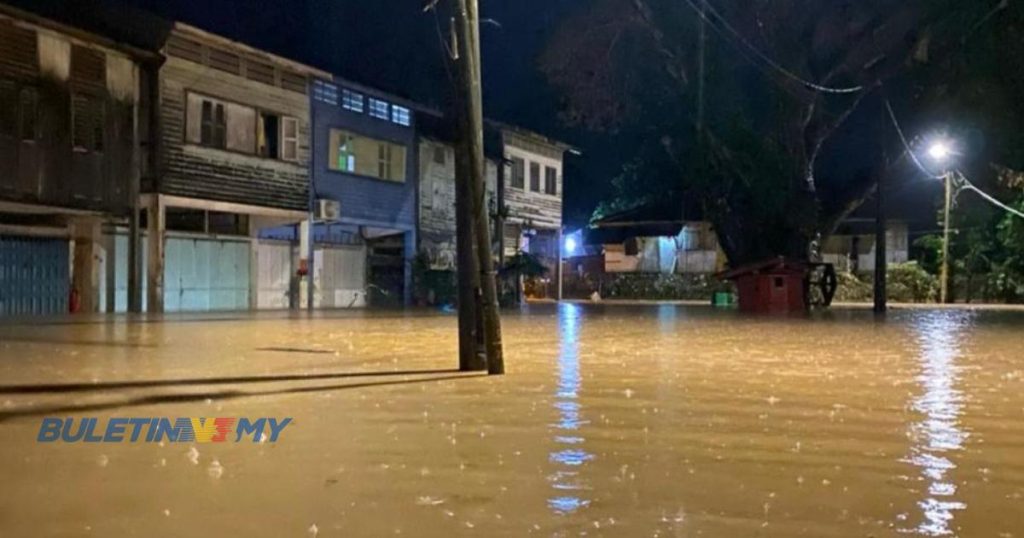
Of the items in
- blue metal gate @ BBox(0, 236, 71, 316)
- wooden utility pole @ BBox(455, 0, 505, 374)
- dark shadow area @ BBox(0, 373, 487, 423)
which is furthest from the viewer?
blue metal gate @ BBox(0, 236, 71, 316)

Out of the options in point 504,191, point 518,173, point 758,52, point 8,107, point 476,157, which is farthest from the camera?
point 518,173

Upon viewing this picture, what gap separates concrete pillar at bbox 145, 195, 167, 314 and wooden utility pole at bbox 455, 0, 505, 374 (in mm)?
16948

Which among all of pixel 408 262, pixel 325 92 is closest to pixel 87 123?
pixel 325 92

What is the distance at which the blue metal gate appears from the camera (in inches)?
986

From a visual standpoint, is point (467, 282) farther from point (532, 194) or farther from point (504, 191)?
point (532, 194)

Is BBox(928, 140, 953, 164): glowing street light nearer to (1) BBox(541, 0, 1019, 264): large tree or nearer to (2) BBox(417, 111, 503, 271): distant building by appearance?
(1) BBox(541, 0, 1019, 264): large tree

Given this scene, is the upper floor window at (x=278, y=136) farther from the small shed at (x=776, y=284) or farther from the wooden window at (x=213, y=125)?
the small shed at (x=776, y=284)

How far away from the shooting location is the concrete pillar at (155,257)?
A: 26547mm

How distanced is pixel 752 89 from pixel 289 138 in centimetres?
1539

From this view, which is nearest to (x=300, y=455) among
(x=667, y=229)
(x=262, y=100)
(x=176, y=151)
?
(x=176, y=151)

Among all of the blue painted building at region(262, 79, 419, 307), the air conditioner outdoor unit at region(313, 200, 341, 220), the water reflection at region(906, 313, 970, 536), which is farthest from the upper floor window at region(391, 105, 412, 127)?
the water reflection at region(906, 313, 970, 536)

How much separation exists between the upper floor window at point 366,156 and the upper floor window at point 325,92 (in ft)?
3.14

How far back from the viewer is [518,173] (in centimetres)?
4369

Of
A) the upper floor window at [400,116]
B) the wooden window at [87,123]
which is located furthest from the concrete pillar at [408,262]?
the wooden window at [87,123]
